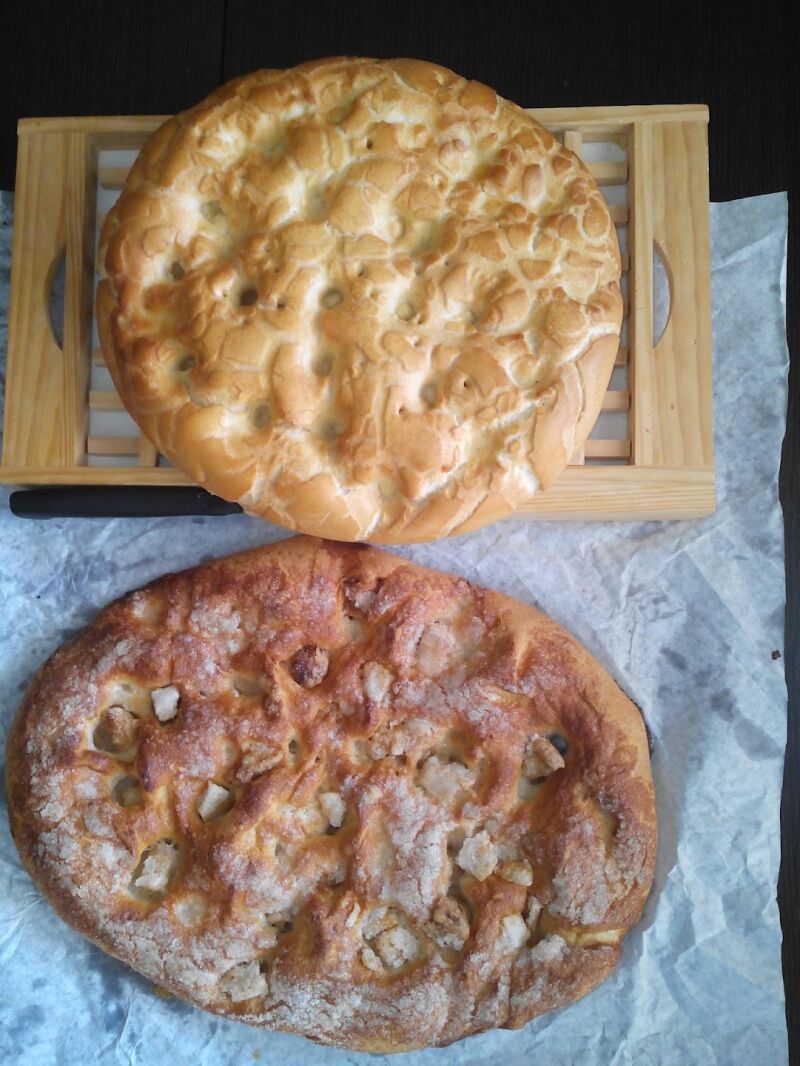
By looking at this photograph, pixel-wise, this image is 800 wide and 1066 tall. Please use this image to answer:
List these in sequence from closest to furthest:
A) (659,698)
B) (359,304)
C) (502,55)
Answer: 1. (359,304)
2. (659,698)
3. (502,55)

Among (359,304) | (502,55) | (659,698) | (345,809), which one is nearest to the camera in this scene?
(359,304)

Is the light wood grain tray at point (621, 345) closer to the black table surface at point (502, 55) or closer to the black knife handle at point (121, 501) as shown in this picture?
the black knife handle at point (121, 501)

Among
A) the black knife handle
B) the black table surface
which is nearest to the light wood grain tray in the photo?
the black knife handle

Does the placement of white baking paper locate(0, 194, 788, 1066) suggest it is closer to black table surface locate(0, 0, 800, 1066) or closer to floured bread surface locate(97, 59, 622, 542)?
black table surface locate(0, 0, 800, 1066)

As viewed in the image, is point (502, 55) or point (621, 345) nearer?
point (621, 345)

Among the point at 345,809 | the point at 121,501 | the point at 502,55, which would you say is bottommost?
the point at 345,809

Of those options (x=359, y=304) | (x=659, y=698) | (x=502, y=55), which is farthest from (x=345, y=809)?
(x=502, y=55)

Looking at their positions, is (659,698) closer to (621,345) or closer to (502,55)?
(621,345)
